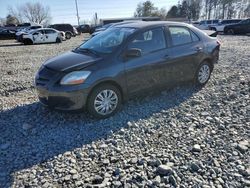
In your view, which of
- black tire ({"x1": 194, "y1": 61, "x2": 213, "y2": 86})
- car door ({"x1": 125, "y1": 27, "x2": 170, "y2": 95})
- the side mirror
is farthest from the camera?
black tire ({"x1": 194, "y1": 61, "x2": 213, "y2": 86})

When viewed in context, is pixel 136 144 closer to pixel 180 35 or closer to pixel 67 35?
pixel 180 35

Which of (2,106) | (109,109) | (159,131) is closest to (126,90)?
(109,109)

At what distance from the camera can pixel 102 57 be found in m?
4.85

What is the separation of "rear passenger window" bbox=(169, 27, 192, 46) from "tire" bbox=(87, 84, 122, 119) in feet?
6.05

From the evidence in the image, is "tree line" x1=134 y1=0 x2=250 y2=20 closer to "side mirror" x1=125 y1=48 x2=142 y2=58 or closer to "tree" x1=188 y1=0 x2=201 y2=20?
"tree" x1=188 y1=0 x2=201 y2=20

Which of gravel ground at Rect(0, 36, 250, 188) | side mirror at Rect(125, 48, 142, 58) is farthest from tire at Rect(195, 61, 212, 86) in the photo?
side mirror at Rect(125, 48, 142, 58)

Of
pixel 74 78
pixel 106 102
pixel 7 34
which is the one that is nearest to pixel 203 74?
pixel 106 102

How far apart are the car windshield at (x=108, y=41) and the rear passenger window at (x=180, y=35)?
1.00m

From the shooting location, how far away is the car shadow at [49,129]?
3758 mm

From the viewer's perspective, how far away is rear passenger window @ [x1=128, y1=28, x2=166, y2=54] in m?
5.16

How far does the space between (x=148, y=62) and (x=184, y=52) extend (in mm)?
1118

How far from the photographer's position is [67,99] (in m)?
4.56

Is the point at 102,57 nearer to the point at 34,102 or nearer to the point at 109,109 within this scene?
the point at 109,109

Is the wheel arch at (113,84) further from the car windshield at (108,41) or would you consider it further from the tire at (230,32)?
the tire at (230,32)
